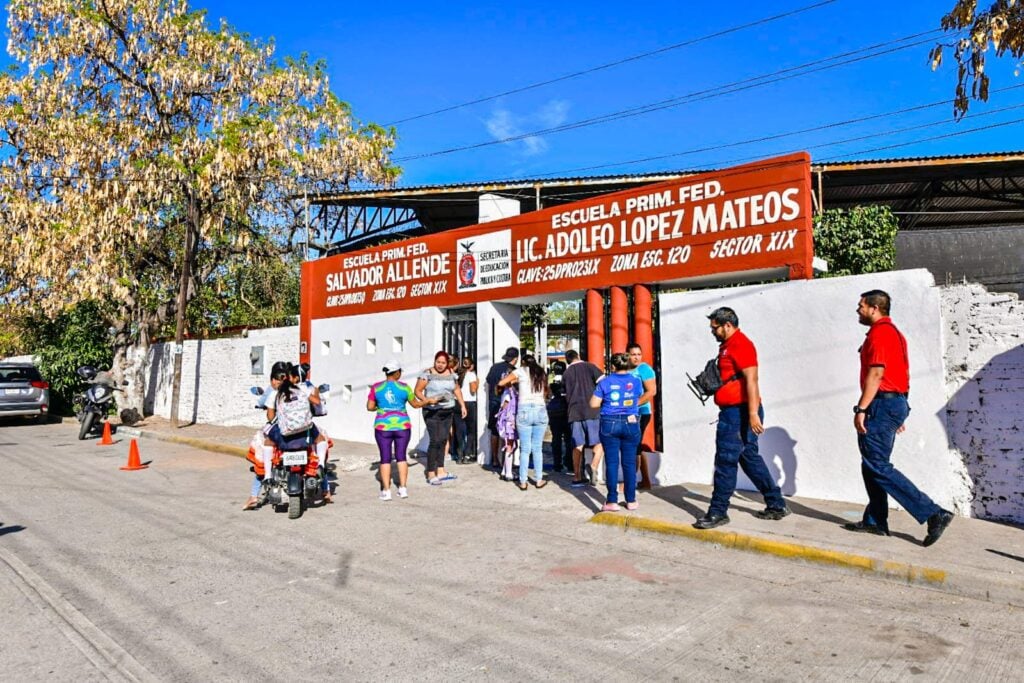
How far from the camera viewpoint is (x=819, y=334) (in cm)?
721

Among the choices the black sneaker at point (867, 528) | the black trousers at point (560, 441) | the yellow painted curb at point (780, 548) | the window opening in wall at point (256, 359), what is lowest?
the yellow painted curb at point (780, 548)

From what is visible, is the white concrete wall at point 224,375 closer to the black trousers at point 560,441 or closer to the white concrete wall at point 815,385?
the black trousers at point 560,441

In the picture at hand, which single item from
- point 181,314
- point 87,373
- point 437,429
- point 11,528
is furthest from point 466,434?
point 87,373

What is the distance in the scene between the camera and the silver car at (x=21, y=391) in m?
18.5

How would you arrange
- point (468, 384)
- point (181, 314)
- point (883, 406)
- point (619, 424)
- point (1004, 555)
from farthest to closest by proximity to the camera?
point (181, 314), point (468, 384), point (619, 424), point (883, 406), point (1004, 555)

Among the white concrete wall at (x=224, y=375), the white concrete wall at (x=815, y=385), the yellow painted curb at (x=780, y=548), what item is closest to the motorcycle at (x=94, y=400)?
the white concrete wall at (x=224, y=375)

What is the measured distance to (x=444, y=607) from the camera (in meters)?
4.41

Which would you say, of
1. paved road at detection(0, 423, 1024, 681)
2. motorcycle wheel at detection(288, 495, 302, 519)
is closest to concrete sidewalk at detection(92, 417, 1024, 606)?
paved road at detection(0, 423, 1024, 681)

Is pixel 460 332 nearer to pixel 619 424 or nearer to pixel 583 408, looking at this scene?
pixel 583 408

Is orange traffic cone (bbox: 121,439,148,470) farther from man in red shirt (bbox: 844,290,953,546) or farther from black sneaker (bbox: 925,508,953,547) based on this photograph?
black sneaker (bbox: 925,508,953,547)

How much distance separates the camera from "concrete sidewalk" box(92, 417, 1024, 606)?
4.65m

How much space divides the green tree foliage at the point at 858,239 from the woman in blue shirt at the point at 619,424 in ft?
24.9

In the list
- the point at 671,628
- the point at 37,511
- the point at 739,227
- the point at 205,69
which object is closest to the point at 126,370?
the point at 205,69

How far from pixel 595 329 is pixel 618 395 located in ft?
10.5
